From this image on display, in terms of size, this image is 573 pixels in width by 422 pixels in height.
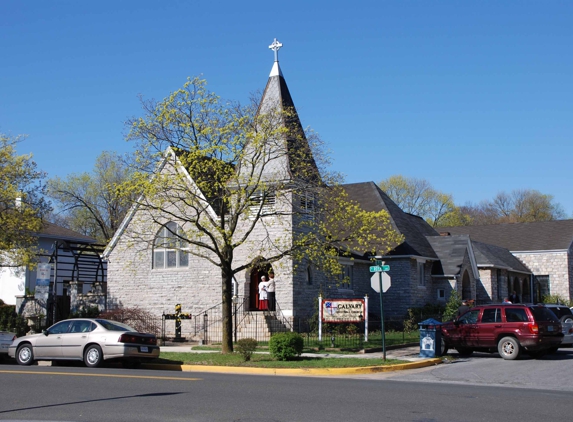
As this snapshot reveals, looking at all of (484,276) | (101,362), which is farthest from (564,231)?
(101,362)

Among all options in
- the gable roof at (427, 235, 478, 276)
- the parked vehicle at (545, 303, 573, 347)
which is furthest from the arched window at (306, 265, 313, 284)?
the parked vehicle at (545, 303, 573, 347)

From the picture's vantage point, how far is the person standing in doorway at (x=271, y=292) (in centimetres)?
2686

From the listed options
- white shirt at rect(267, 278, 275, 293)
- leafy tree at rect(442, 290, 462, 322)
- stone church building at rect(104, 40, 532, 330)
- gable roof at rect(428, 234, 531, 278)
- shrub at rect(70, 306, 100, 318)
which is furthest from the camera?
gable roof at rect(428, 234, 531, 278)

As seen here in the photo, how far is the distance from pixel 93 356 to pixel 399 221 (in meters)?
21.6

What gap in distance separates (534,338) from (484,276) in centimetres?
2038

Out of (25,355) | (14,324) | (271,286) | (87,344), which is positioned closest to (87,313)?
(14,324)

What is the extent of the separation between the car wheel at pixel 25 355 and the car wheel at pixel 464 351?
1351 centimetres

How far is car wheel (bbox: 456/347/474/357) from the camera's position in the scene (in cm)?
2166

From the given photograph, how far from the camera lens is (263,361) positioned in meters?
19.0

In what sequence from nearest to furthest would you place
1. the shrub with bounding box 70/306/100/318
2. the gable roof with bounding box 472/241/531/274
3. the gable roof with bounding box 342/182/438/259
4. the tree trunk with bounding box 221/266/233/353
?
the tree trunk with bounding box 221/266/233/353 < the shrub with bounding box 70/306/100/318 < the gable roof with bounding box 342/182/438/259 < the gable roof with bounding box 472/241/531/274

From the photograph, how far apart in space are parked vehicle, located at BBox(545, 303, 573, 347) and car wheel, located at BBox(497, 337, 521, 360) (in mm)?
3601

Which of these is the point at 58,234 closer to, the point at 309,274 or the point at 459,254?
the point at 309,274

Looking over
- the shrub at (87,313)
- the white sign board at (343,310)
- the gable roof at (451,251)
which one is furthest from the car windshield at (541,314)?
the shrub at (87,313)

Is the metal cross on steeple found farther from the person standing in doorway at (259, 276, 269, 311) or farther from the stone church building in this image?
the person standing in doorway at (259, 276, 269, 311)
